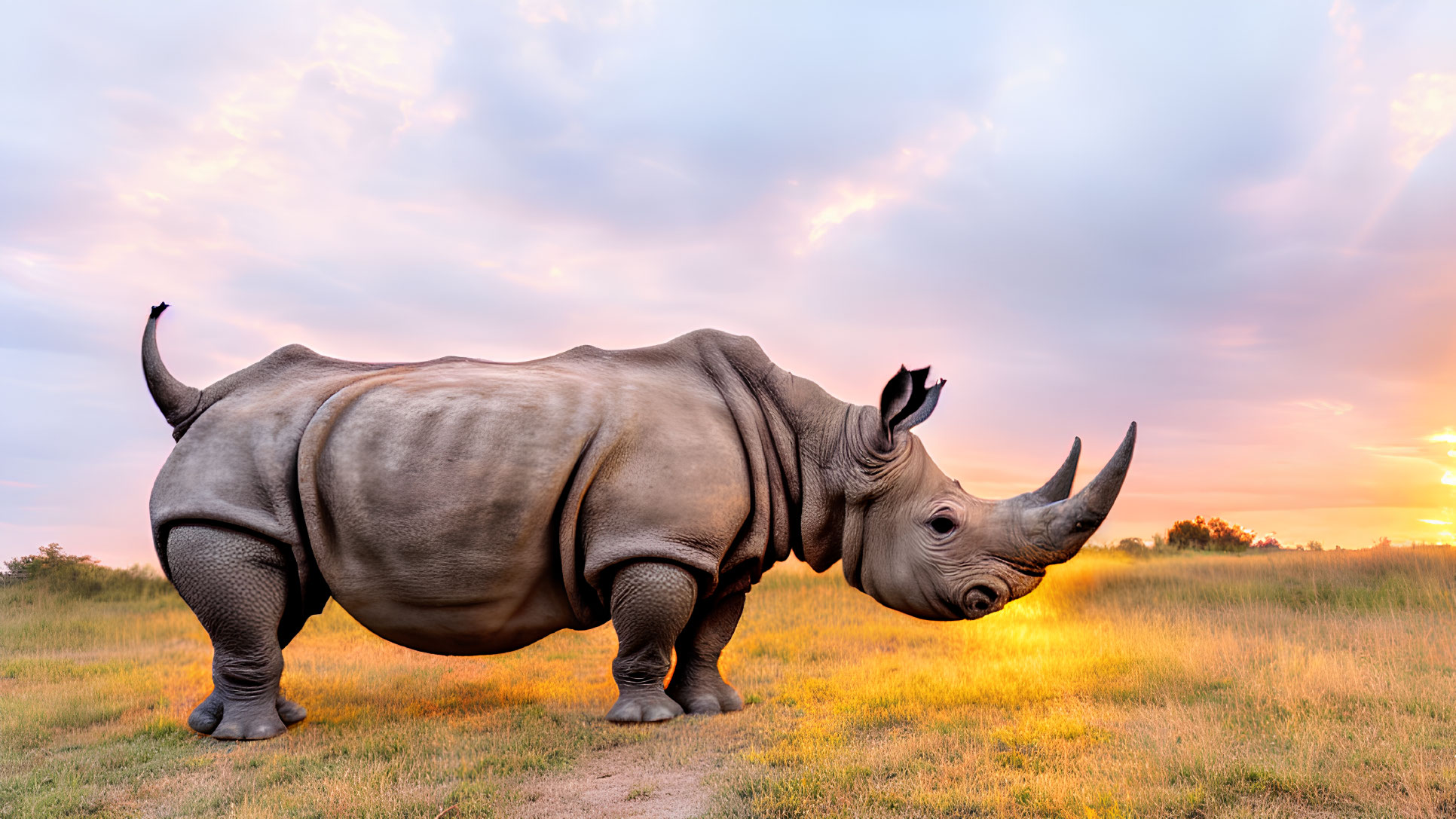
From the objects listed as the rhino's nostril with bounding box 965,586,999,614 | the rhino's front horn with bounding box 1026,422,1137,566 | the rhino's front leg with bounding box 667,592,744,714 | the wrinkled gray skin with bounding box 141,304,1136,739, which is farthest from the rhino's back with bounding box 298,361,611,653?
the rhino's front horn with bounding box 1026,422,1137,566

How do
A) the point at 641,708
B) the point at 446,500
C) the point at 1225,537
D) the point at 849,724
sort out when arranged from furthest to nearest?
1. the point at 1225,537
2. the point at 641,708
3. the point at 849,724
4. the point at 446,500

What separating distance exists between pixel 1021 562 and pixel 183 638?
10964mm

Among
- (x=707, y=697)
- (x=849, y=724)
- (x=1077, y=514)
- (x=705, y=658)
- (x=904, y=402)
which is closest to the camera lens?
(x=1077, y=514)

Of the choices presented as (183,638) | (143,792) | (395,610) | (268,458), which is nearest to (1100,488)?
(395,610)

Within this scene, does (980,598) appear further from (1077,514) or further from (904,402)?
(904,402)

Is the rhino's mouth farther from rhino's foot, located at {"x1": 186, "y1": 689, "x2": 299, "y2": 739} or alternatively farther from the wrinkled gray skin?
rhino's foot, located at {"x1": 186, "y1": 689, "x2": 299, "y2": 739}

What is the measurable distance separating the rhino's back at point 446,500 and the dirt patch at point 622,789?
138 cm

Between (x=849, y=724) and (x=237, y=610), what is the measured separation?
4500 millimetres

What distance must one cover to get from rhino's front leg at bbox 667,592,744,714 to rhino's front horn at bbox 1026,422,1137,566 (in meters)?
2.55

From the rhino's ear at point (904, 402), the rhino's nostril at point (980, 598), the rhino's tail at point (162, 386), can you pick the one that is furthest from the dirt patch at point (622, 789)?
the rhino's tail at point (162, 386)

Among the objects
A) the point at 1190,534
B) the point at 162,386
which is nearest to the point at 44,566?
the point at 162,386

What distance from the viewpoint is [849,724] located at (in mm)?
6895

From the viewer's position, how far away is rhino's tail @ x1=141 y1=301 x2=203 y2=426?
7527 millimetres

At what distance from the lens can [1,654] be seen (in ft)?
35.6
